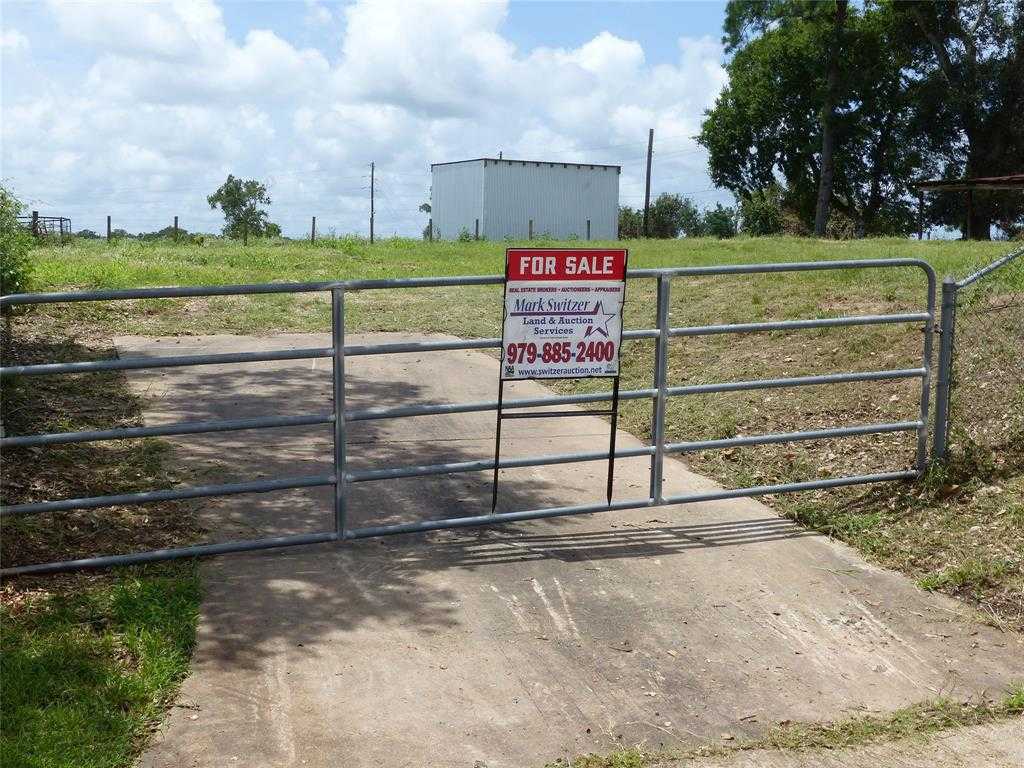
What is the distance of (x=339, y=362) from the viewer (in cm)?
647

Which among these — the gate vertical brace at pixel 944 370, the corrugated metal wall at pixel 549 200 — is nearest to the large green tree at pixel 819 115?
the corrugated metal wall at pixel 549 200

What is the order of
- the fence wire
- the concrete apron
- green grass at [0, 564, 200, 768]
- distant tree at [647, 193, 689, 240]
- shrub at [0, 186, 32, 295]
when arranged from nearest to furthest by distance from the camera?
green grass at [0, 564, 200, 768] < the concrete apron < the fence wire < shrub at [0, 186, 32, 295] < distant tree at [647, 193, 689, 240]

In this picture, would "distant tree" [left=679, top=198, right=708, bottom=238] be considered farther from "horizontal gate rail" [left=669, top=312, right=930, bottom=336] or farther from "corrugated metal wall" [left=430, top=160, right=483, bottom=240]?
"horizontal gate rail" [left=669, top=312, right=930, bottom=336]

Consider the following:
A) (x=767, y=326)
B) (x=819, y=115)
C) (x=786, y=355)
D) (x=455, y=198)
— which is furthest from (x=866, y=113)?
(x=767, y=326)

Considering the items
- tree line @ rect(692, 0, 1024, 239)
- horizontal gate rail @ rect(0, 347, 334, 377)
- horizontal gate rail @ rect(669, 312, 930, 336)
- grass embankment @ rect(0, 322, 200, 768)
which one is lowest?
grass embankment @ rect(0, 322, 200, 768)

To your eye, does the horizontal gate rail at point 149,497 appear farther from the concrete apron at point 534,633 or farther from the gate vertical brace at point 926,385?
the gate vertical brace at point 926,385

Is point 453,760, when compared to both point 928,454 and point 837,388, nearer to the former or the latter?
point 928,454

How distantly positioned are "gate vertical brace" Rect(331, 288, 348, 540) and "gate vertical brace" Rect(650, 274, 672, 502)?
1.92 metres

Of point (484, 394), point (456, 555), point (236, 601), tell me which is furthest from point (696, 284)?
point (236, 601)

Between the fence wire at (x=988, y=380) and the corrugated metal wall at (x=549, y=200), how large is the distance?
1726 inches

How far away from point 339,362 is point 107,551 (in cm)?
171

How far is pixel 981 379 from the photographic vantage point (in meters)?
8.78

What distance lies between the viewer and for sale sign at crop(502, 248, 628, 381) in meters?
6.66

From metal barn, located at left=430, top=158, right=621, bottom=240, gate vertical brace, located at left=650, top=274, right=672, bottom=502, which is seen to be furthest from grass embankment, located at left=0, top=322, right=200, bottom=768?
metal barn, located at left=430, top=158, right=621, bottom=240
